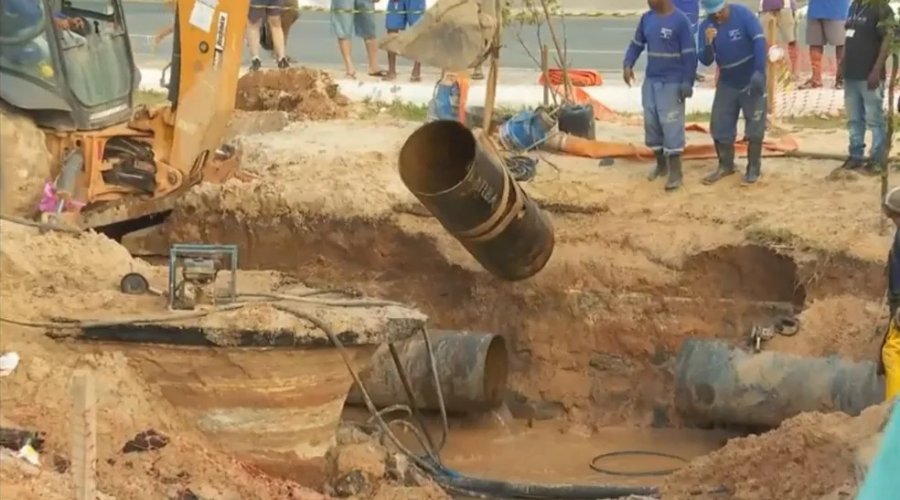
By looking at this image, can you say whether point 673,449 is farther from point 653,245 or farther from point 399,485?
point 399,485

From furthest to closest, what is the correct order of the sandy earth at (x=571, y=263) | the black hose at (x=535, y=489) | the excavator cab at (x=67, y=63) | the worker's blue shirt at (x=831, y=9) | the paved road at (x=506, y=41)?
the paved road at (x=506, y=41)
the worker's blue shirt at (x=831, y=9)
the excavator cab at (x=67, y=63)
the black hose at (x=535, y=489)
the sandy earth at (x=571, y=263)

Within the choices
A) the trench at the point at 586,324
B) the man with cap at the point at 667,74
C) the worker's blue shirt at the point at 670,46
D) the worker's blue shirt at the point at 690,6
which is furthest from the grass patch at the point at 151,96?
the worker's blue shirt at the point at 670,46

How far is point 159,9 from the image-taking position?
84.7 feet

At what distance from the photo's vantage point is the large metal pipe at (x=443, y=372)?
9914 millimetres

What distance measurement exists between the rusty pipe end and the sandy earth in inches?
42.8

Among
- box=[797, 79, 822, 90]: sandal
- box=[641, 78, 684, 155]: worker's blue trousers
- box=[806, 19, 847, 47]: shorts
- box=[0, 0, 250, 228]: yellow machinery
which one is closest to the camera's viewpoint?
box=[0, 0, 250, 228]: yellow machinery

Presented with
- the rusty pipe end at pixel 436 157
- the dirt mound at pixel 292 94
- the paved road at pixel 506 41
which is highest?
the rusty pipe end at pixel 436 157

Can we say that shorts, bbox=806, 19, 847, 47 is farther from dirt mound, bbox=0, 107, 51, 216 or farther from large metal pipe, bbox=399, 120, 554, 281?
dirt mound, bbox=0, 107, 51, 216

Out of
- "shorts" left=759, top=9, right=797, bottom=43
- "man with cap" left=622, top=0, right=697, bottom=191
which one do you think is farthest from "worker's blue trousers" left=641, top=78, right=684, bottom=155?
"shorts" left=759, top=9, right=797, bottom=43

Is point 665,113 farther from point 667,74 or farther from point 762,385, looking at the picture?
point 762,385

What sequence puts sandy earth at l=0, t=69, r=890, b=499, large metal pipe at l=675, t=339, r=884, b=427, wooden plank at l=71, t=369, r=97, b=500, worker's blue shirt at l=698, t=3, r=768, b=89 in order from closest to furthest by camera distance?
wooden plank at l=71, t=369, r=97, b=500 < sandy earth at l=0, t=69, r=890, b=499 < large metal pipe at l=675, t=339, r=884, b=427 < worker's blue shirt at l=698, t=3, r=768, b=89

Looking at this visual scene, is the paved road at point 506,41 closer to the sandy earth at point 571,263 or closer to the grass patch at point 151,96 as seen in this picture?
the grass patch at point 151,96

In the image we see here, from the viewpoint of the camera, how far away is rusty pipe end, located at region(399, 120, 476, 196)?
9234 mm

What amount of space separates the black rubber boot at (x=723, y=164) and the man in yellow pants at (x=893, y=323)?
148 inches
